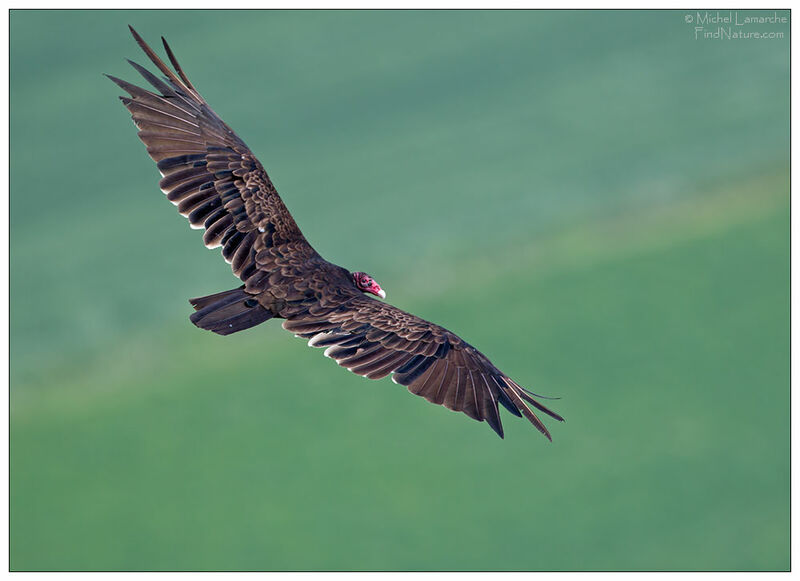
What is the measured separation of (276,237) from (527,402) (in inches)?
130

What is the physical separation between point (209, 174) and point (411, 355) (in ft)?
11.1

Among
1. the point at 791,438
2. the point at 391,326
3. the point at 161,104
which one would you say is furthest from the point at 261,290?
the point at 791,438

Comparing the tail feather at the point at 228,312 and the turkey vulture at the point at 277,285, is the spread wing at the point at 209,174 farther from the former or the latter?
the tail feather at the point at 228,312

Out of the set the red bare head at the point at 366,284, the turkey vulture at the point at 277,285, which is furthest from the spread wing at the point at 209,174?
the red bare head at the point at 366,284

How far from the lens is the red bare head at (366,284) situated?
49.0ft

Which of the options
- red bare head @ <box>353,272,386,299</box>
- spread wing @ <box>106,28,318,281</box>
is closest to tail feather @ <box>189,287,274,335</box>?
spread wing @ <box>106,28,318,281</box>

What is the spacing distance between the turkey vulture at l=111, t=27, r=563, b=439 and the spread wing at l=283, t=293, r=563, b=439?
10 mm

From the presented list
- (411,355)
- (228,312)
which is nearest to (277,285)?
(228,312)

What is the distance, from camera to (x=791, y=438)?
25.9 metres

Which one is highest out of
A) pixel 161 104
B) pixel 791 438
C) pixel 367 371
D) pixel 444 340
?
pixel 791 438

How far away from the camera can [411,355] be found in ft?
44.6

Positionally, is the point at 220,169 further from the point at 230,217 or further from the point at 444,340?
the point at 444,340

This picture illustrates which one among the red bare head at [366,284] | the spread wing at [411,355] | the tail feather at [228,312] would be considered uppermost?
the red bare head at [366,284]

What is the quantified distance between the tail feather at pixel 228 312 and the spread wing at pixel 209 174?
0.60 meters
